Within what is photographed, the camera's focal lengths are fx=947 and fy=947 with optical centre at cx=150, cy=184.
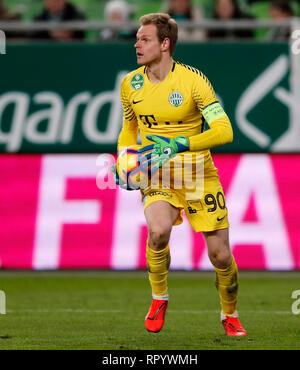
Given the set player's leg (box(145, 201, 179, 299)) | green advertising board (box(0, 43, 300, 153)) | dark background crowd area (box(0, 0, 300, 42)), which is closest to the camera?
player's leg (box(145, 201, 179, 299))

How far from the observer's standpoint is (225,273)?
25.0 feet

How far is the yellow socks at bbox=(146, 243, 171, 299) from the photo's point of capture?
294 inches

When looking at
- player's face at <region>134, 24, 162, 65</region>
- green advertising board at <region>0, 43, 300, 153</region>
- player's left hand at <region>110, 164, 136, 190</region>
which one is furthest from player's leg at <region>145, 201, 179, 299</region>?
green advertising board at <region>0, 43, 300, 153</region>

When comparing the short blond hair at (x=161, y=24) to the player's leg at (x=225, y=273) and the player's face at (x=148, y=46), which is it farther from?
the player's leg at (x=225, y=273)

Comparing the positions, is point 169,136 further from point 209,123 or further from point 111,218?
point 111,218

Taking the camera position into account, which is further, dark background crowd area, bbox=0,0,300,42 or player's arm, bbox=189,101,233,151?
dark background crowd area, bbox=0,0,300,42

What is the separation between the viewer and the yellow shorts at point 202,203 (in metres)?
7.50

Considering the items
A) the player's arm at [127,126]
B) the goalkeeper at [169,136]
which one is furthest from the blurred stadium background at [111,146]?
the goalkeeper at [169,136]

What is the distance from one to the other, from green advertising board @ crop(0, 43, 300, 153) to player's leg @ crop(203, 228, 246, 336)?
16.8ft

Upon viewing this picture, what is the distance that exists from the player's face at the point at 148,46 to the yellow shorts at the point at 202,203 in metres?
1.03

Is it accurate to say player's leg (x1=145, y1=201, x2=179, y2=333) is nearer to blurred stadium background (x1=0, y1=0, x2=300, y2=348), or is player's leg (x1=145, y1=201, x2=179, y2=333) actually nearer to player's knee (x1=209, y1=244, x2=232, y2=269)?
player's knee (x1=209, y1=244, x2=232, y2=269)

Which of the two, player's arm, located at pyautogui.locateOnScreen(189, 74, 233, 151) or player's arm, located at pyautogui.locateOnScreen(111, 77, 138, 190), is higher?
player's arm, located at pyautogui.locateOnScreen(111, 77, 138, 190)

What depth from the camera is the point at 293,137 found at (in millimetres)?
12602
